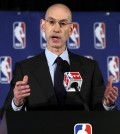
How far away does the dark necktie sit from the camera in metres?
2.13

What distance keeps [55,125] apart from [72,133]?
0.07 meters

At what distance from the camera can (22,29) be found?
11.1 feet

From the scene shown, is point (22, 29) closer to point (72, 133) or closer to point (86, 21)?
point (86, 21)

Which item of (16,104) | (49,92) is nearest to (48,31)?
(49,92)

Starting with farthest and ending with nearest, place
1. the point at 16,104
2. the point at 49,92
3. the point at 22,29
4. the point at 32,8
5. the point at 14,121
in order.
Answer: the point at 32,8, the point at 22,29, the point at 49,92, the point at 16,104, the point at 14,121

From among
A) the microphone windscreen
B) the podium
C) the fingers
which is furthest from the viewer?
the microphone windscreen

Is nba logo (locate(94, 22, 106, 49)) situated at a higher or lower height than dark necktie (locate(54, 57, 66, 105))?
higher

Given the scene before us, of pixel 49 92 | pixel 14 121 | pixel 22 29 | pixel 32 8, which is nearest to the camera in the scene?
pixel 14 121

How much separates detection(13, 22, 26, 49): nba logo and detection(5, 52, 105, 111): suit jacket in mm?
1081

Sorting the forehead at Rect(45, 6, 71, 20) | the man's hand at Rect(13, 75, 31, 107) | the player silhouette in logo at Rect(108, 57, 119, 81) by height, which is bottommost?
the player silhouette in logo at Rect(108, 57, 119, 81)

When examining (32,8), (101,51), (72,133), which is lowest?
(72,133)

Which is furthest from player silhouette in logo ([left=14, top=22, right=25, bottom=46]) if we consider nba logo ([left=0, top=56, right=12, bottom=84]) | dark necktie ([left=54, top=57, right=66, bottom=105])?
dark necktie ([left=54, top=57, right=66, bottom=105])

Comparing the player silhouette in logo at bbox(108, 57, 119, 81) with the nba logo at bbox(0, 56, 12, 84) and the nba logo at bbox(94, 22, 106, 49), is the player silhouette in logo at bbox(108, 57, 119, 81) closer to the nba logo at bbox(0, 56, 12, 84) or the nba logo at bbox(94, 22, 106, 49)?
the nba logo at bbox(94, 22, 106, 49)

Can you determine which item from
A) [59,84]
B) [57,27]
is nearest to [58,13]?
[57,27]
